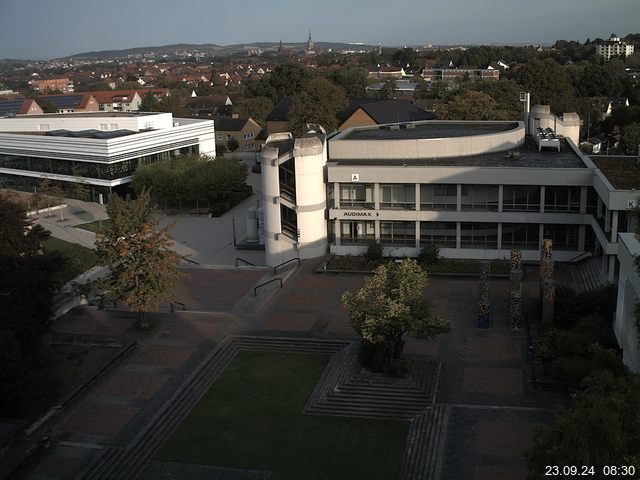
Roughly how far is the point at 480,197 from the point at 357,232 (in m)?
6.91

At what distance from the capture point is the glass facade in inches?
2324

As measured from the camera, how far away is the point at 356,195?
38.6 meters

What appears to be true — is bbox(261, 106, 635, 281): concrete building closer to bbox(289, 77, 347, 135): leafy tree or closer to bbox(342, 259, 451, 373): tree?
bbox(342, 259, 451, 373): tree

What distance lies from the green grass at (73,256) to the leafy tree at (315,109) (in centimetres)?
3054

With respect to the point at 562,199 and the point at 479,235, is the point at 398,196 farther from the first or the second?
the point at 562,199

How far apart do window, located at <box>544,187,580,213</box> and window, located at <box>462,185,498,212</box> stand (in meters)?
2.56

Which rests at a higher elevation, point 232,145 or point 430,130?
point 430,130

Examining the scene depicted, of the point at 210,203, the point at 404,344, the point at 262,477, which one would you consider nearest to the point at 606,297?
the point at 404,344

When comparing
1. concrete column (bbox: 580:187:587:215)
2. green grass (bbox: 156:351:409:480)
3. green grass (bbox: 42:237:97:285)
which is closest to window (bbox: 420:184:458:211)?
concrete column (bbox: 580:187:587:215)

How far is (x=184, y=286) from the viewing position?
35750 mm

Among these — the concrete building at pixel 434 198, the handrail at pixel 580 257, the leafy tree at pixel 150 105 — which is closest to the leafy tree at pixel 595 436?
the concrete building at pixel 434 198

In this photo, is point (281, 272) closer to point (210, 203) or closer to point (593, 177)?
point (593, 177)

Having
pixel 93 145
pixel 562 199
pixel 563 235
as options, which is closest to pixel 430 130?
pixel 562 199

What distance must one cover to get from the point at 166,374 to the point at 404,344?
8747 mm
